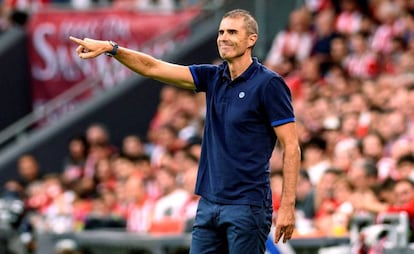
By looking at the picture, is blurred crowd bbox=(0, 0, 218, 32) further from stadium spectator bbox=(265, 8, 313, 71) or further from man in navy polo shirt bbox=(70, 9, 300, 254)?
man in navy polo shirt bbox=(70, 9, 300, 254)

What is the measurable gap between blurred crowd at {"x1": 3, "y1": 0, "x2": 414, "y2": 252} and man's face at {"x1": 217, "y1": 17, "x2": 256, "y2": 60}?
3574 millimetres

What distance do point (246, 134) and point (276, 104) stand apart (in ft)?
0.84

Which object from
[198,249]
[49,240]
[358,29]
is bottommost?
[49,240]

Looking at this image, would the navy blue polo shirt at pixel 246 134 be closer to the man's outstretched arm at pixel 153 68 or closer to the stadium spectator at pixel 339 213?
the man's outstretched arm at pixel 153 68

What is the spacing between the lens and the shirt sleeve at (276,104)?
7570mm

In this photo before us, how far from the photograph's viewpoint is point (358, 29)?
16828 millimetres

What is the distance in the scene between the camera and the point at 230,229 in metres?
7.62

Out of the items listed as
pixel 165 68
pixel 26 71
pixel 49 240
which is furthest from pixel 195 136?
pixel 165 68

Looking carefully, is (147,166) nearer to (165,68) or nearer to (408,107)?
(408,107)

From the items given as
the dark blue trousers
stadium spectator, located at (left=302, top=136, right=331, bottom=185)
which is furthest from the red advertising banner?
the dark blue trousers

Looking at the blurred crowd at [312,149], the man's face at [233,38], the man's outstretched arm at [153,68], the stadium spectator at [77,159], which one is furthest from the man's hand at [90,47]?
the stadium spectator at [77,159]

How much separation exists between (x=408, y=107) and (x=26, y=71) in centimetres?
822

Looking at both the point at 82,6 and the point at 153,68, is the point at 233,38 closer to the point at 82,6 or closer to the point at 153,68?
the point at 153,68

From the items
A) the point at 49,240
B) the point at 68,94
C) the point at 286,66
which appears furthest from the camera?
the point at 68,94
